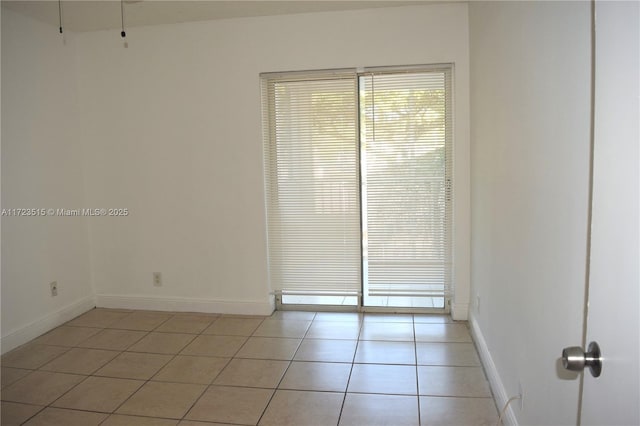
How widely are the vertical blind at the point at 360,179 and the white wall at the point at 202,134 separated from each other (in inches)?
5.0

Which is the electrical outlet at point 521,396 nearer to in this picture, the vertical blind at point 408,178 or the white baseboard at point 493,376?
the white baseboard at point 493,376

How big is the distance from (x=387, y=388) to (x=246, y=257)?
1.76 metres

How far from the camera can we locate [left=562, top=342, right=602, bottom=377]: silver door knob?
0.88 metres

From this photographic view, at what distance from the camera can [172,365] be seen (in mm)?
3004

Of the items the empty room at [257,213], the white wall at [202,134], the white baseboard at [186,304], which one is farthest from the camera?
the white baseboard at [186,304]

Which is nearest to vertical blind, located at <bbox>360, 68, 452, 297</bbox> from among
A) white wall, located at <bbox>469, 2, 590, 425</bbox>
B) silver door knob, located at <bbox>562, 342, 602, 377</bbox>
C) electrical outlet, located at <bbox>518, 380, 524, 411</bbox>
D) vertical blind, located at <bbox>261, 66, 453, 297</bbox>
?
vertical blind, located at <bbox>261, 66, 453, 297</bbox>

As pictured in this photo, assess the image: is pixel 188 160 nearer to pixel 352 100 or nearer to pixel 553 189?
pixel 352 100

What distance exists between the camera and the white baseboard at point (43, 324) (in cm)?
327

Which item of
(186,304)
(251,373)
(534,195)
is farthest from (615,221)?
(186,304)

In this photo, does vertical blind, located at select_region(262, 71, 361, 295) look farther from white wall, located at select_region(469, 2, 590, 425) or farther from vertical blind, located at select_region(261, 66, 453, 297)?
white wall, located at select_region(469, 2, 590, 425)

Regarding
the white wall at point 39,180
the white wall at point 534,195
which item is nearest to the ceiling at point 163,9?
the white wall at point 39,180

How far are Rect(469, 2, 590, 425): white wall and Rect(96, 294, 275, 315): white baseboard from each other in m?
1.91

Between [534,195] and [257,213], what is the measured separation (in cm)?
251

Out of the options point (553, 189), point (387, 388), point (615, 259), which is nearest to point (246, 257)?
point (387, 388)
